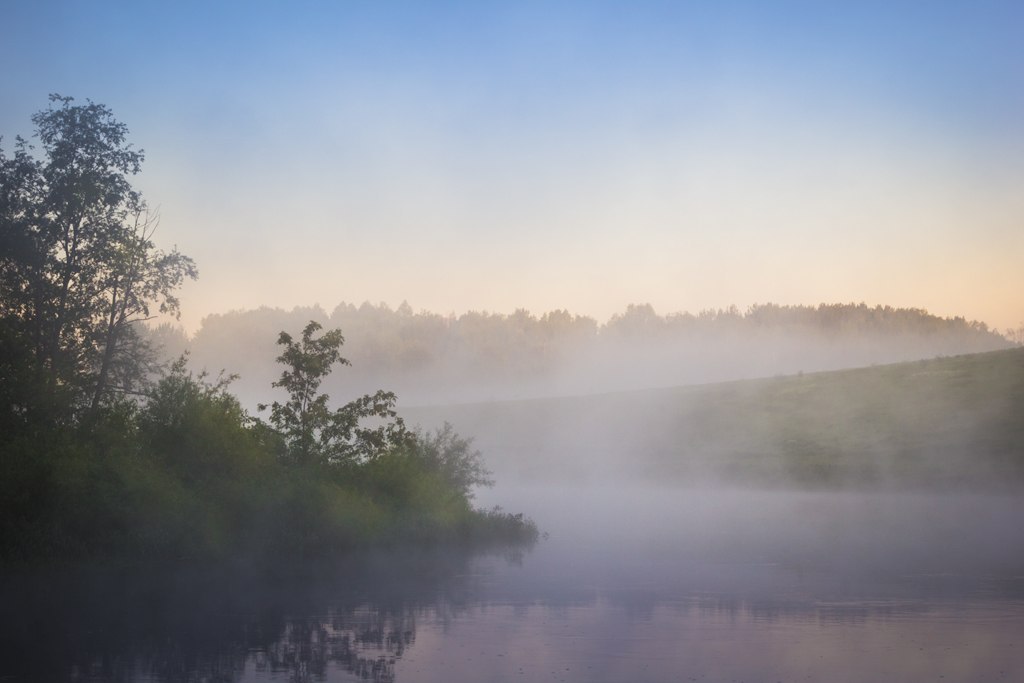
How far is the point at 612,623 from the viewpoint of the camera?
1013 inches

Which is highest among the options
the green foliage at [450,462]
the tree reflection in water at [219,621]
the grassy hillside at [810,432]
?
the grassy hillside at [810,432]

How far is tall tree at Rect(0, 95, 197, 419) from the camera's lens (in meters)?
49.5

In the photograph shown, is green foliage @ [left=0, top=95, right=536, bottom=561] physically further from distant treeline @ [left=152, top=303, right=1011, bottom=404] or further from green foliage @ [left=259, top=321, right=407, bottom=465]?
distant treeline @ [left=152, top=303, right=1011, bottom=404]

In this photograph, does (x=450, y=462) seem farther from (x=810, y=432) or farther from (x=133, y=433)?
(x=810, y=432)

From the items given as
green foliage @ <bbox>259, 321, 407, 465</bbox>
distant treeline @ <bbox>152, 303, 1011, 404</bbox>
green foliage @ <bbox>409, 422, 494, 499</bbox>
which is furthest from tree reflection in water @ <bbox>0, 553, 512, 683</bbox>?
distant treeline @ <bbox>152, 303, 1011, 404</bbox>

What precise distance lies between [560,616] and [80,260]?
35.3 metres

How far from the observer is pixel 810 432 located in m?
101

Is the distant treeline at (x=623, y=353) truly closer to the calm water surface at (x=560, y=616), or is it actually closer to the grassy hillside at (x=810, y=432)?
the grassy hillside at (x=810, y=432)

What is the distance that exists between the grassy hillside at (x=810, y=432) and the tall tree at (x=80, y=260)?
61826mm

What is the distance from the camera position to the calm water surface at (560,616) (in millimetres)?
20312

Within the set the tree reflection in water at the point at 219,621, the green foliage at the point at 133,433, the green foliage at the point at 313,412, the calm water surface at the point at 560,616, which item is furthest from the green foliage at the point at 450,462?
the tree reflection in water at the point at 219,621

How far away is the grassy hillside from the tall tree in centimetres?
6183

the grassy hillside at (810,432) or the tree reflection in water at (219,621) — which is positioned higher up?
A: the grassy hillside at (810,432)

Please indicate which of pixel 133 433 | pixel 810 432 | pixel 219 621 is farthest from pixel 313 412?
pixel 810 432
